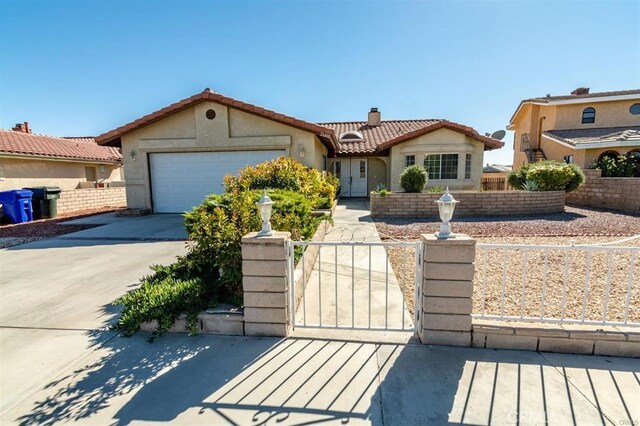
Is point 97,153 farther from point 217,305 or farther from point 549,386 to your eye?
point 549,386

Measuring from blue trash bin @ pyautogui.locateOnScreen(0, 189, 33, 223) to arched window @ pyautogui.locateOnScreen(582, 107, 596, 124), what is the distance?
29250mm

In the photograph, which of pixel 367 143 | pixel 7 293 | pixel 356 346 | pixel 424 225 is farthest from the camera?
pixel 367 143

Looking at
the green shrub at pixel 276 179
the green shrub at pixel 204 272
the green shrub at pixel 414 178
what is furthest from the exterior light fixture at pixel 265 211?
the green shrub at pixel 414 178

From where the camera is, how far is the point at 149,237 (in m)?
7.90

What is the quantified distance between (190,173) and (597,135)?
72.6ft

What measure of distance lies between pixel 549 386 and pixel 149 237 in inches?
332

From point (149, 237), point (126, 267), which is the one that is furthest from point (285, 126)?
point (126, 267)

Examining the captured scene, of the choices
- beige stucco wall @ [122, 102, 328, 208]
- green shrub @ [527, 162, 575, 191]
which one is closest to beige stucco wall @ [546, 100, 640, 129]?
green shrub @ [527, 162, 575, 191]

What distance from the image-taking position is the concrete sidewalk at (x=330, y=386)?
2.15 m

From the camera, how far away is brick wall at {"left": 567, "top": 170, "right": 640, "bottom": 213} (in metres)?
11.3

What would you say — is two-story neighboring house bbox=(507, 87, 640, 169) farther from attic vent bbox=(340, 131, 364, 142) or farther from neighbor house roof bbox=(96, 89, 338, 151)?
neighbor house roof bbox=(96, 89, 338, 151)

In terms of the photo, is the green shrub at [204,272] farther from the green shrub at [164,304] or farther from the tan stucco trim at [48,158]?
the tan stucco trim at [48,158]

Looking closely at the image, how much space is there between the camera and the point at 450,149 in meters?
14.5

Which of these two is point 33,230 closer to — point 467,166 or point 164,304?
point 164,304
